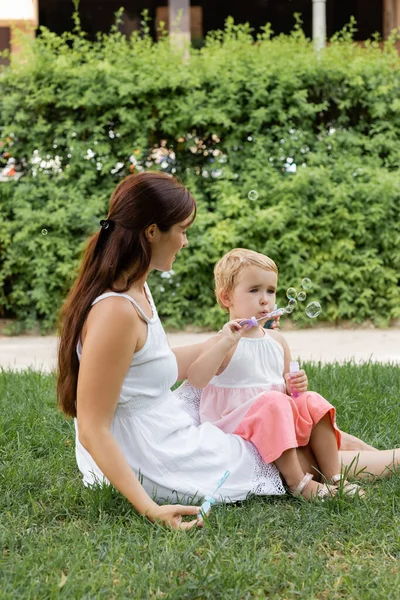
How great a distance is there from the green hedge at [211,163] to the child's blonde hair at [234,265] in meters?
Result: 3.50

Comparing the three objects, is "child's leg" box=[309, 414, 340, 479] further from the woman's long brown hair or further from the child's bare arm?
the woman's long brown hair

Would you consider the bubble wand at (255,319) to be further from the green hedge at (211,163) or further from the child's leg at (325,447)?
the green hedge at (211,163)

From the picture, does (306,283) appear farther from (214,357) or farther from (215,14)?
(215,14)

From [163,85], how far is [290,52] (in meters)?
1.11

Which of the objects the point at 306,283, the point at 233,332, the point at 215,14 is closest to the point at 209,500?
the point at 233,332

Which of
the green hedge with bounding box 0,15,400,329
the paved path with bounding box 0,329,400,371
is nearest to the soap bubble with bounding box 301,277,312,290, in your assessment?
the paved path with bounding box 0,329,400,371

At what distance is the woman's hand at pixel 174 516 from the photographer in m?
2.71

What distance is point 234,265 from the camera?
10.6 feet

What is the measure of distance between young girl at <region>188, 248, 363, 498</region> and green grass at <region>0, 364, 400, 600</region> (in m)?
0.16

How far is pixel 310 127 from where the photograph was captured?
7.25m

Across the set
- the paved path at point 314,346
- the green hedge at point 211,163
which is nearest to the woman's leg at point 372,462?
the paved path at point 314,346

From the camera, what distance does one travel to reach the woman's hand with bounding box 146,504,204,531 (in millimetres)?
2713

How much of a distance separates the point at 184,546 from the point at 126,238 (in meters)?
0.92

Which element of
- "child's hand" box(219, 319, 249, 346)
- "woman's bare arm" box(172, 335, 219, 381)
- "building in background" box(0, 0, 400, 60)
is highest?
"building in background" box(0, 0, 400, 60)
